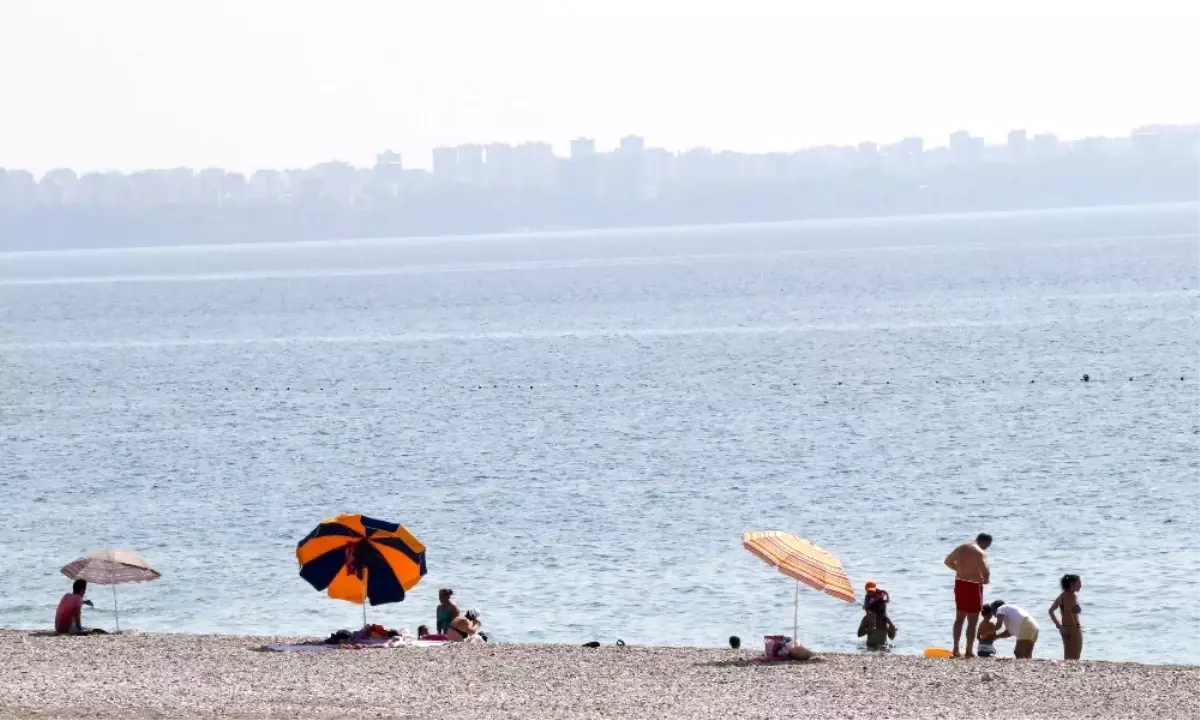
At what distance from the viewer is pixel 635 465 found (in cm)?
5284

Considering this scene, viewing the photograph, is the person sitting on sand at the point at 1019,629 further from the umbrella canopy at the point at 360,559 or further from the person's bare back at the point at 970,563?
the umbrella canopy at the point at 360,559

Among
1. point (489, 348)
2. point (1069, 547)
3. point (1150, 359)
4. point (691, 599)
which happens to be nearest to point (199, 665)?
point (691, 599)

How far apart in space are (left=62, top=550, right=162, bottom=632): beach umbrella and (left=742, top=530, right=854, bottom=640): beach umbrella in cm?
883

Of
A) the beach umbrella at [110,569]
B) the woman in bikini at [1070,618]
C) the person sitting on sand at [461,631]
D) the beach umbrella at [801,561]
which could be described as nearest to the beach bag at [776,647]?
the beach umbrella at [801,561]

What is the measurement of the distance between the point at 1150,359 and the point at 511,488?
43724 mm

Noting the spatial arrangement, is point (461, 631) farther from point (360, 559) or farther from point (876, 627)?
point (876, 627)

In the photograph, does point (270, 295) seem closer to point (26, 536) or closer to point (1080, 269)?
point (1080, 269)

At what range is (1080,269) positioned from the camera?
175m

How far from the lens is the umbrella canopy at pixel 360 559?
24.6 meters

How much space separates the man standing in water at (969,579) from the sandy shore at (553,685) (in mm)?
2109

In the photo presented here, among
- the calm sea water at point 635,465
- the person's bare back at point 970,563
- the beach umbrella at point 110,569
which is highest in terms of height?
the person's bare back at point 970,563

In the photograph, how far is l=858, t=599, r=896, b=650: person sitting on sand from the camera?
27.0 m

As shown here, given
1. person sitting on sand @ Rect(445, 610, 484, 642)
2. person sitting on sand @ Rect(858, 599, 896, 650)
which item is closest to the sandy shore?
person sitting on sand @ Rect(445, 610, 484, 642)

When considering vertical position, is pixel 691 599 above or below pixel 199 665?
below
